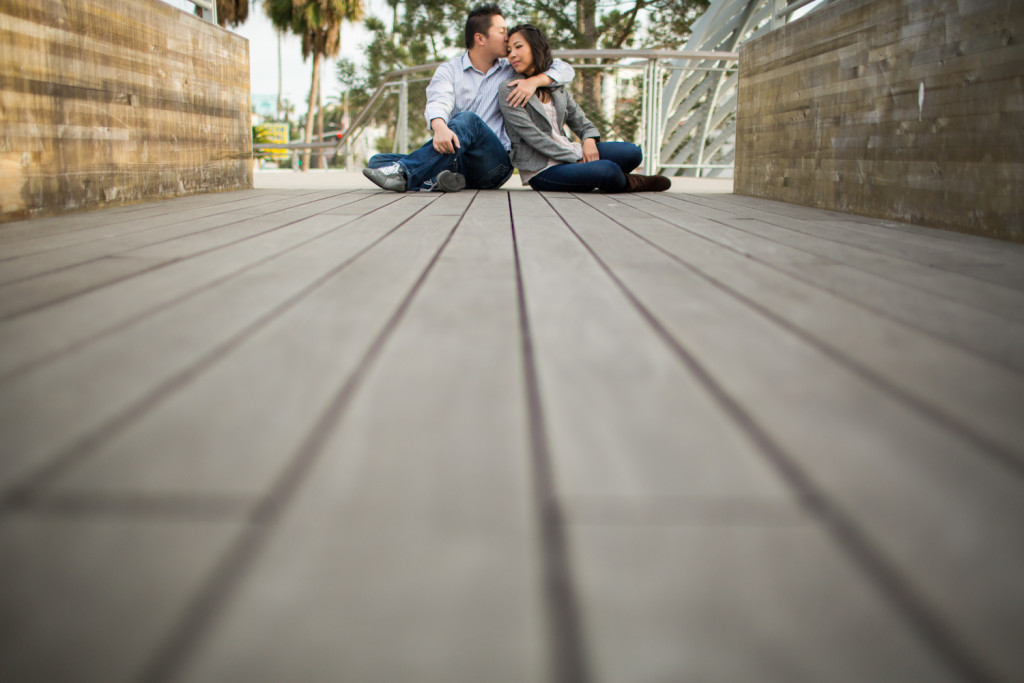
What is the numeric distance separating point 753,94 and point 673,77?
4.35 meters

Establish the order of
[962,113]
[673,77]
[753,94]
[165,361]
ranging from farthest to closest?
[673,77] < [753,94] < [962,113] < [165,361]

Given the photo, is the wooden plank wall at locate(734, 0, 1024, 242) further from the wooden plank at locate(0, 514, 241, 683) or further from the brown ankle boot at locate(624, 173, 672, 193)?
the wooden plank at locate(0, 514, 241, 683)

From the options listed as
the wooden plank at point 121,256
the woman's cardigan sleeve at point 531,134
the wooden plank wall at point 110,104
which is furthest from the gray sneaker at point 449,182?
the wooden plank at point 121,256

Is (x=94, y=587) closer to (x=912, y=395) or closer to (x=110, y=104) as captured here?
(x=912, y=395)

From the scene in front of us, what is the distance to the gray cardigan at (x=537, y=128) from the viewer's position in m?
3.67

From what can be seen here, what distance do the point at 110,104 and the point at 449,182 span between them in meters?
1.47

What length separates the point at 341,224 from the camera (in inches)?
77.8

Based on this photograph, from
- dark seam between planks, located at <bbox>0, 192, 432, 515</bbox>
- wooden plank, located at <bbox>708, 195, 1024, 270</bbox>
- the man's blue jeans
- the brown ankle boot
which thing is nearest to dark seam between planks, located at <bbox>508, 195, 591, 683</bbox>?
dark seam between planks, located at <bbox>0, 192, 432, 515</bbox>

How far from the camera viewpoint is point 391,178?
343cm

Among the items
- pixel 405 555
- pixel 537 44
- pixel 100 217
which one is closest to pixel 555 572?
pixel 405 555

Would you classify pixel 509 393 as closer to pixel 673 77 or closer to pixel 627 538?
pixel 627 538

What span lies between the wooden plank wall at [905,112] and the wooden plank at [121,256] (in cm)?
183

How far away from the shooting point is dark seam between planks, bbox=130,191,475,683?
1.09ft

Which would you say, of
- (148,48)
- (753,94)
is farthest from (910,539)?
(753,94)
